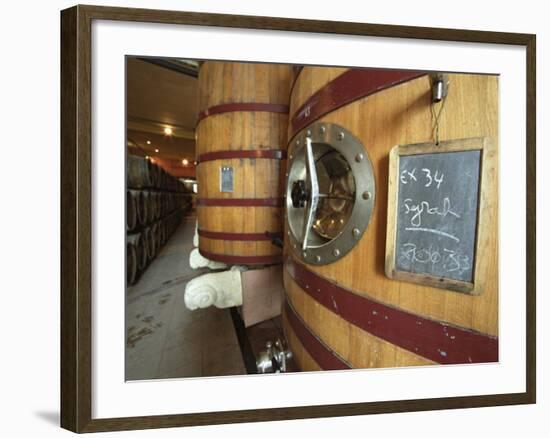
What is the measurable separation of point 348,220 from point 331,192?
86 mm

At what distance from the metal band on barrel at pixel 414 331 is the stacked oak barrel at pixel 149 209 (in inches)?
39.3

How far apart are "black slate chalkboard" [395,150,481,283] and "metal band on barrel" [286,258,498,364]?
3.1 inches

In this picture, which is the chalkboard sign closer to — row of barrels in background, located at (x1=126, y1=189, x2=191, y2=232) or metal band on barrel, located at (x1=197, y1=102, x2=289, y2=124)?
metal band on barrel, located at (x1=197, y1=102, x2=289, y2=124)

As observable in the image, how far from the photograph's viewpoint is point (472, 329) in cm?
43

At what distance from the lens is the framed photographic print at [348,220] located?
0.44 m

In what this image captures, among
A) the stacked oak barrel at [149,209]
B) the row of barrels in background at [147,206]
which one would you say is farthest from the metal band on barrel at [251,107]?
the row of barrels in background at [147,206]

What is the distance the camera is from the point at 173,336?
82 centimetres

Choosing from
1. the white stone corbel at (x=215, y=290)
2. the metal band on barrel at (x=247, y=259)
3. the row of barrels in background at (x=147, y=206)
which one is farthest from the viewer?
the row of barrels in background at (x=147, y=206)

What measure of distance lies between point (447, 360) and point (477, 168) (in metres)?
0.34

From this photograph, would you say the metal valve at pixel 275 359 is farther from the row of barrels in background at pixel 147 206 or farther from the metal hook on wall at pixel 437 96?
the row of barrels in background at pixel 147 206

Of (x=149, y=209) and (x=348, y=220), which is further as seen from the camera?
(x=149, y=209)

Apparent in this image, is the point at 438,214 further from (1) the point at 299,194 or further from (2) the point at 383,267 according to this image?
(1) the point at 299,194

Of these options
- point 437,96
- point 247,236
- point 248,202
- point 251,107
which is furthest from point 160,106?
point 437,96

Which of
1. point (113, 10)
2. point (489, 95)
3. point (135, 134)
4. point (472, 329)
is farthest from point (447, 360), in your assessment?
point (113, 10)
